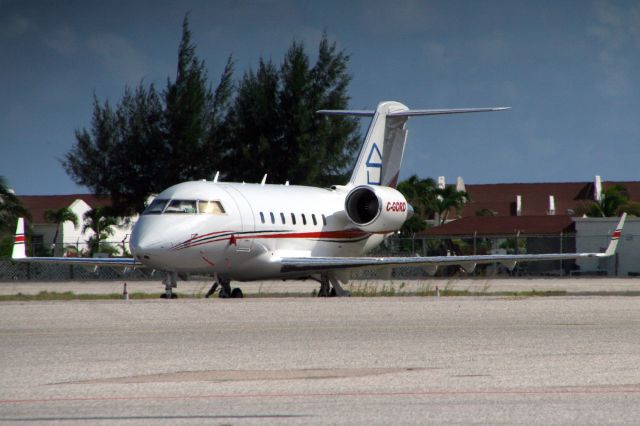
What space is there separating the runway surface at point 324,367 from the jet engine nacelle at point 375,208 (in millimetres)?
11962

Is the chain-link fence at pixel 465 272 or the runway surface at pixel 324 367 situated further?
the chain-link fence at pixel 465 272

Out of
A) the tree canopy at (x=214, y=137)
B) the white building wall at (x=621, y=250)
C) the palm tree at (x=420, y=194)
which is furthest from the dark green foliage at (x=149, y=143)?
the palm tree at (x=420, y=194)

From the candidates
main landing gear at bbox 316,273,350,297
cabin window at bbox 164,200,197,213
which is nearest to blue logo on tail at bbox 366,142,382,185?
main landing gear at bbox 316,273,350,297

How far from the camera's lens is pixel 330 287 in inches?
1210

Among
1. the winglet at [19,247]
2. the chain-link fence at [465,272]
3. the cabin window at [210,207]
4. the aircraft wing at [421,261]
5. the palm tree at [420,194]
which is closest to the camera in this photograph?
the cabin window at [210,207]

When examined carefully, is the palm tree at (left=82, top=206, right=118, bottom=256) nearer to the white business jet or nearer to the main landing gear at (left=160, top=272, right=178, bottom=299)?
the white business jet

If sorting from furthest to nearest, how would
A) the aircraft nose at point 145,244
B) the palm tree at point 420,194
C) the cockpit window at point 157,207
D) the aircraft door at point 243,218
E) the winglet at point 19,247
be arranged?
1. the palm tree at point 420,194
2. the winglet at point 19,247
3. the aircraft door at point 243,218
4. the cockpit window at point 157,207
5. the aircraft nose at point 145,244

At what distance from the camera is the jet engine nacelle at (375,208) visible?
103 ft

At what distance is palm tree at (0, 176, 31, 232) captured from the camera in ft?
175

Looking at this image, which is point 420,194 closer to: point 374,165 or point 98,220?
point 98,220

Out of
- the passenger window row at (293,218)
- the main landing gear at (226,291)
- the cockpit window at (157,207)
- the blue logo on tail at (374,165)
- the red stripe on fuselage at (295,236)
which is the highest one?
the blue logo on tail at (374,165)

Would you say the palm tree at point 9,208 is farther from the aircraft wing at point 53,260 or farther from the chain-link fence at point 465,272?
the aircraft wing at point 53,260

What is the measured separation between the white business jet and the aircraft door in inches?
0.9

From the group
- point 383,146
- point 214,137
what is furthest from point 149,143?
point 383,146
